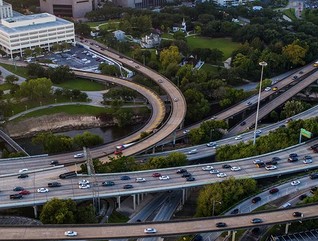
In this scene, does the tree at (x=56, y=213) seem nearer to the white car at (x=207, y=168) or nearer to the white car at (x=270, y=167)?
the white car at (x=207, y=168)

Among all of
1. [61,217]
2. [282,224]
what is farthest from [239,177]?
[61,217]

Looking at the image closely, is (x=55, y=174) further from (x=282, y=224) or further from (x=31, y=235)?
(x=282, y=224)

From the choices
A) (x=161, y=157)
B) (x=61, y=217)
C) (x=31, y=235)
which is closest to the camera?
(x=31, y=235)

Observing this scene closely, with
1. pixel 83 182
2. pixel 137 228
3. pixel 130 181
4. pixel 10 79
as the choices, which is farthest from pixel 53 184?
pixel 10 79

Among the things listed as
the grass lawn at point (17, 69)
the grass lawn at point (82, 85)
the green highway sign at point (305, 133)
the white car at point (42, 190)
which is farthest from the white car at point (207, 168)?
the grass lawn at point (17, 69)

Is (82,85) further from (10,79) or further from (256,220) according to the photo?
(256,220)

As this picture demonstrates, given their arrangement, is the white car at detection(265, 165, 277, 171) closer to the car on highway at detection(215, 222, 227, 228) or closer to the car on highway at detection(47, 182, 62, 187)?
the car on highway at detection(215, 222, 227, 228)
